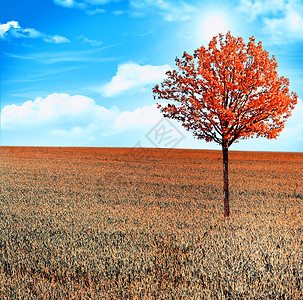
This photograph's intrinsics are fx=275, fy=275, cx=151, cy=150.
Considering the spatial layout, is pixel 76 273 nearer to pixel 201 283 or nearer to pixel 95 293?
pixel 95 293

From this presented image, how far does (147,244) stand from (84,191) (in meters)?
9.12

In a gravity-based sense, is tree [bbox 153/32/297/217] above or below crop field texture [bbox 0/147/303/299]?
above

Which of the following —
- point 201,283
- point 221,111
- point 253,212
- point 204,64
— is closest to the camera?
point 201,283

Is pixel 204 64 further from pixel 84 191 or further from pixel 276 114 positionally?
pixel 84 191

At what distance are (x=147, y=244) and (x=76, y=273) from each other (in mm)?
1928

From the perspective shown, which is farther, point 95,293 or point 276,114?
point 276,114

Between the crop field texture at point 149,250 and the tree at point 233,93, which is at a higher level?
the tree at point 233,93

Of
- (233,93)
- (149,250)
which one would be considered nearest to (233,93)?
(233,93)

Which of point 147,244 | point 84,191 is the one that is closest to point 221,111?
point 147,244

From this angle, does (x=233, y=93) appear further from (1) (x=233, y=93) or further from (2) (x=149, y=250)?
(2) (x=149, y=250)

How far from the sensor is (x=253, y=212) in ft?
35.3

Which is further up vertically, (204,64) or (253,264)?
(204,64)

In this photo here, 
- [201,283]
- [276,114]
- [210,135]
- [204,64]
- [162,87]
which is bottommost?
[201,283]

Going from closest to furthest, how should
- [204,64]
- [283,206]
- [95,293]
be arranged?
[95,293] < [204,64] < [283,206]
